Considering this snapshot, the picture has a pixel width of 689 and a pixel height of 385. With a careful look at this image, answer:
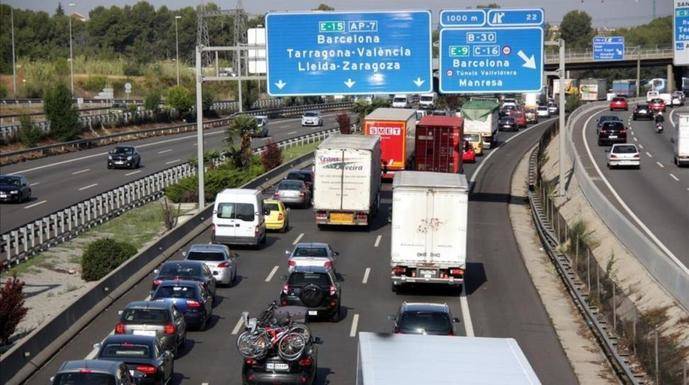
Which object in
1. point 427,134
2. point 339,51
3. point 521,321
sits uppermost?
point 339,51

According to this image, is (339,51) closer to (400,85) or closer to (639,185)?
(400,85)

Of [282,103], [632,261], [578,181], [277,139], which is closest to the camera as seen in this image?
[632,261]

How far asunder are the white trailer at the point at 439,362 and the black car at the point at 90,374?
6.40 m

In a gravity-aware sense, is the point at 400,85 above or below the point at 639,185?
above

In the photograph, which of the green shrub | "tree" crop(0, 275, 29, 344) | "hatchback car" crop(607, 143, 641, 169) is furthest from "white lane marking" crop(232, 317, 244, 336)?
"hatchback car" crop(607, 143, 641, 169)

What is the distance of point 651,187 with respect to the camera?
5603 centimetres

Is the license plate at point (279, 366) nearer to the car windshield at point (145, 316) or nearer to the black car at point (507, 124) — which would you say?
the car windshield at point (145, 316)

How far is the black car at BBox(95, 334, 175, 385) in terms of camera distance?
21141 millimetres

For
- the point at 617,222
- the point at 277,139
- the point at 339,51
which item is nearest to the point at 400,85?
the point at 339,51

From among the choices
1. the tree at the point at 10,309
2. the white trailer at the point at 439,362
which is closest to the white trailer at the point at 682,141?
the tree at the point at 10,309

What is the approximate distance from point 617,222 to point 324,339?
16.7m

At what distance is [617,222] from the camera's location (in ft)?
134

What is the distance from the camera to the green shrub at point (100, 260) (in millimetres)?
36875

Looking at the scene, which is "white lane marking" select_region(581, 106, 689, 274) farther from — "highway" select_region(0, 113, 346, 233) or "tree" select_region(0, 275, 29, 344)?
"highway" select_region(0, 113, 346, 233)
